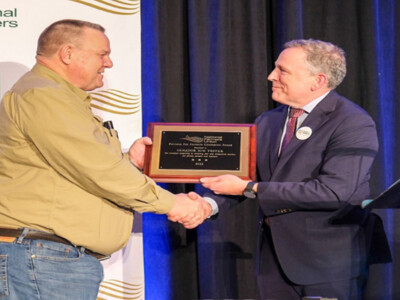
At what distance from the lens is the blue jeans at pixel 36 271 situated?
2.74 metres

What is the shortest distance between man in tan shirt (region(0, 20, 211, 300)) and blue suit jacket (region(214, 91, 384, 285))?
2.64 ft

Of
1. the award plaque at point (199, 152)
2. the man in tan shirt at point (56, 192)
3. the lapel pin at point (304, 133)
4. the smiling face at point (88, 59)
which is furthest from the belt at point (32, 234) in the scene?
the lapel pin at point (304, 133)

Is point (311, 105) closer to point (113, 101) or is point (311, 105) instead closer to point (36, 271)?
point (113, 101)

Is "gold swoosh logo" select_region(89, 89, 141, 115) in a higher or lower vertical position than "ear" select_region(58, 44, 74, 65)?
lower

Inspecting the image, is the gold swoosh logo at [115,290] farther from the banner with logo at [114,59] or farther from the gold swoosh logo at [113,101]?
the gold swoosh logo at [113,101]

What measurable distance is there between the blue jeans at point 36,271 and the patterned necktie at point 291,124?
1.41m

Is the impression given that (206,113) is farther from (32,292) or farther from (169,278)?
(32,292)

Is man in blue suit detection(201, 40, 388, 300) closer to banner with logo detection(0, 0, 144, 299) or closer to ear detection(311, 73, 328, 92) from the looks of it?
ear detection(311, 73, 328, 92)

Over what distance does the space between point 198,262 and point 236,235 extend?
0.32 metres

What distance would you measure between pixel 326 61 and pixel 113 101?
1323mm

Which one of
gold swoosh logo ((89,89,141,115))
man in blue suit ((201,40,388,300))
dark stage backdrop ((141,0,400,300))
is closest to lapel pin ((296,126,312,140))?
man in blue suit ((201,40,388,300))

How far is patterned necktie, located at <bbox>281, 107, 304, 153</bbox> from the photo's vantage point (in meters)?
3.62

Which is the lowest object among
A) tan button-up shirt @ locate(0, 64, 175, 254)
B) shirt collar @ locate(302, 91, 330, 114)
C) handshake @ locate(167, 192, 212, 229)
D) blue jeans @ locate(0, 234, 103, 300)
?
blue jeans @ locate(0, 234, 103, 300)

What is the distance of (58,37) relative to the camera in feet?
10.1
